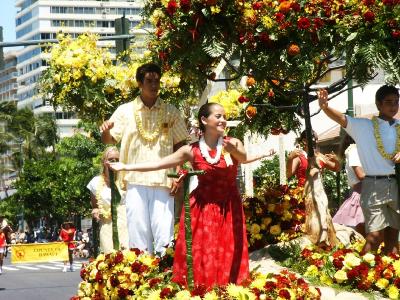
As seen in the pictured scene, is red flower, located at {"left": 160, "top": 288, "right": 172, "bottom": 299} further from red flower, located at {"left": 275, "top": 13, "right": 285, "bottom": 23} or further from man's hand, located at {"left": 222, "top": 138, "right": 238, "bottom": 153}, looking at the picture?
red flower, located at {"left": 275, "top": 13, "right": 285, "bottom": 23}

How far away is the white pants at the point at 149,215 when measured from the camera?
10016mm

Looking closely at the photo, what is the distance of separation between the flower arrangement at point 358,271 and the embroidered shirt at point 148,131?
1.54 m

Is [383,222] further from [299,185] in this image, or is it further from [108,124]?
[299,185]

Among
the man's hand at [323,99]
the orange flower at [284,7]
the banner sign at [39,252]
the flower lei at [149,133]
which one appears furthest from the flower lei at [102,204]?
the banner sign at [39,252]

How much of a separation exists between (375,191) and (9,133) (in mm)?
103336

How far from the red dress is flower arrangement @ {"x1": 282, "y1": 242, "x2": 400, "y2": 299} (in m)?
1.07

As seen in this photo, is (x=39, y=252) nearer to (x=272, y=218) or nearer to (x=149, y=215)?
(x=272, y=218)

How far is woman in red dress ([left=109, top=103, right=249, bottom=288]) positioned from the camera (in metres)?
8.79

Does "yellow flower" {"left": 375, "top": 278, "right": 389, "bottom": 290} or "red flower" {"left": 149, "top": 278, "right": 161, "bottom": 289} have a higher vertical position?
"red flower" {"left": 149, "top": 278, "right": 161, "bottom": 289}

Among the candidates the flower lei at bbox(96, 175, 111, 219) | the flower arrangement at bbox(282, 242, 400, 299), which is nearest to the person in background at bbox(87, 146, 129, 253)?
the flower lei at bbox(96, 175, 111, 219)

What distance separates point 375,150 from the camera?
970 centimetres

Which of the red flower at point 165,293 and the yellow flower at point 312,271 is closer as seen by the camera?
the red flower at point 165,293

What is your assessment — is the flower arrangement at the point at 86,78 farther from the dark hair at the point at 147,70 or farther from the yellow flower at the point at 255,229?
the dark hair at the point at 147,70

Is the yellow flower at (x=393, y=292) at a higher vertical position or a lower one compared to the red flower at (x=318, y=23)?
lower
